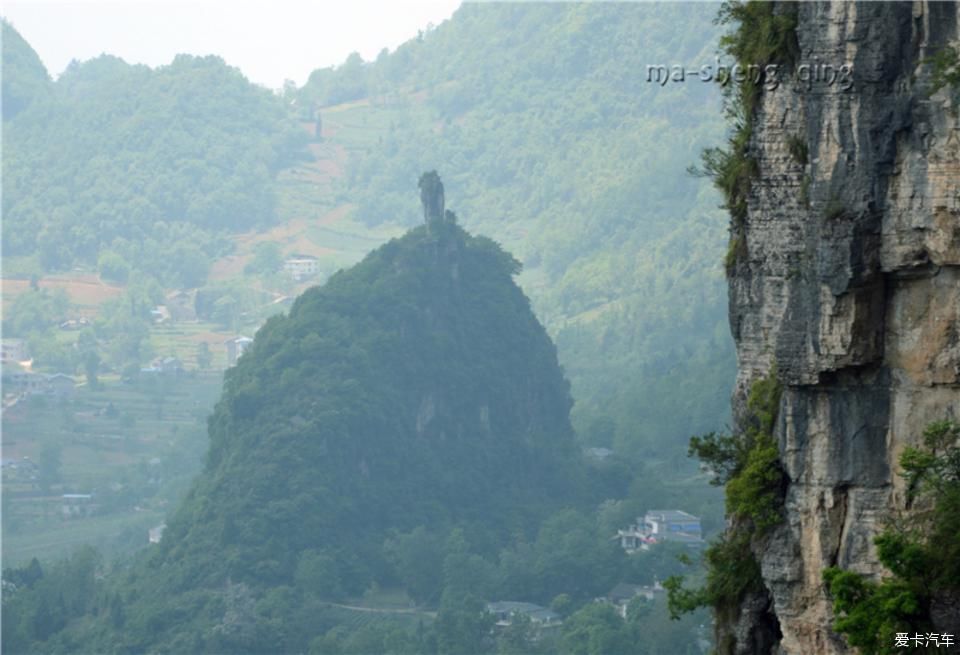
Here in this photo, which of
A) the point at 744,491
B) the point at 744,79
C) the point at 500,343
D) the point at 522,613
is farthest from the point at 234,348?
the point at 744,79

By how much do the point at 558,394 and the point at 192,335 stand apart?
2026 inches

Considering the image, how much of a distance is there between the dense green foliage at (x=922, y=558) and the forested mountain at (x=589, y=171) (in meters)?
65.9

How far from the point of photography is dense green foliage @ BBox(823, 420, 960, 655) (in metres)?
18.0

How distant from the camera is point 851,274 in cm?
1827

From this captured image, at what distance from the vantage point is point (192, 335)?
129875mm

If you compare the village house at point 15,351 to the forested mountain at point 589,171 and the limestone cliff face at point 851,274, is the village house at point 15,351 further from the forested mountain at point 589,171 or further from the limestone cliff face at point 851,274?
the limestone cliff face at point 851,274

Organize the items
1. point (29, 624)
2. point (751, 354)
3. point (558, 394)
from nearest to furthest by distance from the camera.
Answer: point (751, 354)
point (29, 624)
point (558, 394)

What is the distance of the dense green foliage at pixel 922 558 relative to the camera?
18016 mm

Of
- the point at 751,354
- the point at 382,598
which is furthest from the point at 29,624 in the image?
the point at 751,354

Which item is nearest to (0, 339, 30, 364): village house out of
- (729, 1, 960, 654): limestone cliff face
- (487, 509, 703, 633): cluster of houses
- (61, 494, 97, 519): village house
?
(61, 494, 97, 519): village house

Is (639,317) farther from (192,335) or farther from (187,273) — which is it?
(187,273)

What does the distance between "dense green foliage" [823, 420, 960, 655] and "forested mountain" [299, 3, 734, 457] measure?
216ft

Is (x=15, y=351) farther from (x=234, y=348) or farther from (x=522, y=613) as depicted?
(x=522, y=613)

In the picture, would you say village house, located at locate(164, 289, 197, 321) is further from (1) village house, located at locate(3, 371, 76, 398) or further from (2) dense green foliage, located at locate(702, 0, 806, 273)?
(2) dense green foliage, located at locate(702, 0, 806, 273)
